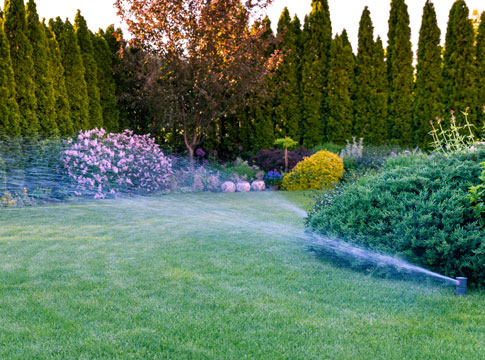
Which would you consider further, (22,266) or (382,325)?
(22,266)

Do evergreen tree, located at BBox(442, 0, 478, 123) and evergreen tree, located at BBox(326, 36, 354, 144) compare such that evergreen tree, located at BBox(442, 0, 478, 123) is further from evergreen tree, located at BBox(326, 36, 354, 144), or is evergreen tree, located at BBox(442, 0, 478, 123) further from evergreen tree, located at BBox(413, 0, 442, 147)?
evergreen tree, located at BBox(326, 36, 354, 144)

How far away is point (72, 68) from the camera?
1127 centimetres

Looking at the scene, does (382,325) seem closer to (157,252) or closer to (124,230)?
(157,252)

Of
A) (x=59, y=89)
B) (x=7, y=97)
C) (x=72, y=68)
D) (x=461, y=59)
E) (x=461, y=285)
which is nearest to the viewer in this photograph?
(x=461, y=285)

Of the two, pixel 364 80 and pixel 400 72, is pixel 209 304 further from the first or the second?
pixel 400 72

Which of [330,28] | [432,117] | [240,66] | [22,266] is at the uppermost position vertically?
[330,28]

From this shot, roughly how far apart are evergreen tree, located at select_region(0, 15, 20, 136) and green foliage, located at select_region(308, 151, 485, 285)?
24.5 feet

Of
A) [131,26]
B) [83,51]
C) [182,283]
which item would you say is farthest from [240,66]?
[182,283]

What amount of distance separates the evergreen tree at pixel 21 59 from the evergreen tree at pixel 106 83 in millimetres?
2911

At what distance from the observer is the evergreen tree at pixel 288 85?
14.8 meters

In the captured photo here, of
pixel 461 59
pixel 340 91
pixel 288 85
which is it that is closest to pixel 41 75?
pixel 288 85

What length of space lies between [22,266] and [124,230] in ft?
6.04

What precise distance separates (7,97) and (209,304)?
8151 millimetres

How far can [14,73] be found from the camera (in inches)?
376
